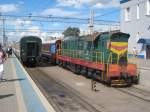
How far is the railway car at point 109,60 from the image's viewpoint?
21.2 m

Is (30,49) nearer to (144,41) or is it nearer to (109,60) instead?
(144,41)

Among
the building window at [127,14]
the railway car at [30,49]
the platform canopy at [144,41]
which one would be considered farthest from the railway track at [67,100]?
the building window at [127,14]

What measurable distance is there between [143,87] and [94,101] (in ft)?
18.7

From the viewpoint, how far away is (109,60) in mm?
21875

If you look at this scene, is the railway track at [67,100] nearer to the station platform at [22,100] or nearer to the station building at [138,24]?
the station platform at [22,100]

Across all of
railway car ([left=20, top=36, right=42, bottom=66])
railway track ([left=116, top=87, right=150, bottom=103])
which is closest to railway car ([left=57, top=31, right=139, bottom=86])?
railway track ([left=116, top=87, right=150, bottom=103])

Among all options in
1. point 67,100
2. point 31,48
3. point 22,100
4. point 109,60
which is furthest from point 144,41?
point 22,100

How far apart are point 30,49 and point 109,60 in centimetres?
1955

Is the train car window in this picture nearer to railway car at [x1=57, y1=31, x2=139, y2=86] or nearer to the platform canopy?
the platform canopy

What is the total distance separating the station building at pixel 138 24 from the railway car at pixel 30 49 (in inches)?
408

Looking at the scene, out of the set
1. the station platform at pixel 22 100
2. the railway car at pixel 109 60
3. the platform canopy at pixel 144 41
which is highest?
the platform canopy at pixel 144 41

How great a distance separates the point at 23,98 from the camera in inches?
587

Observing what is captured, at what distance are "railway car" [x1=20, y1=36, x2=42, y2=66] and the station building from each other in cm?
1037

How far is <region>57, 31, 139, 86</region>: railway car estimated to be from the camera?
2116cm
